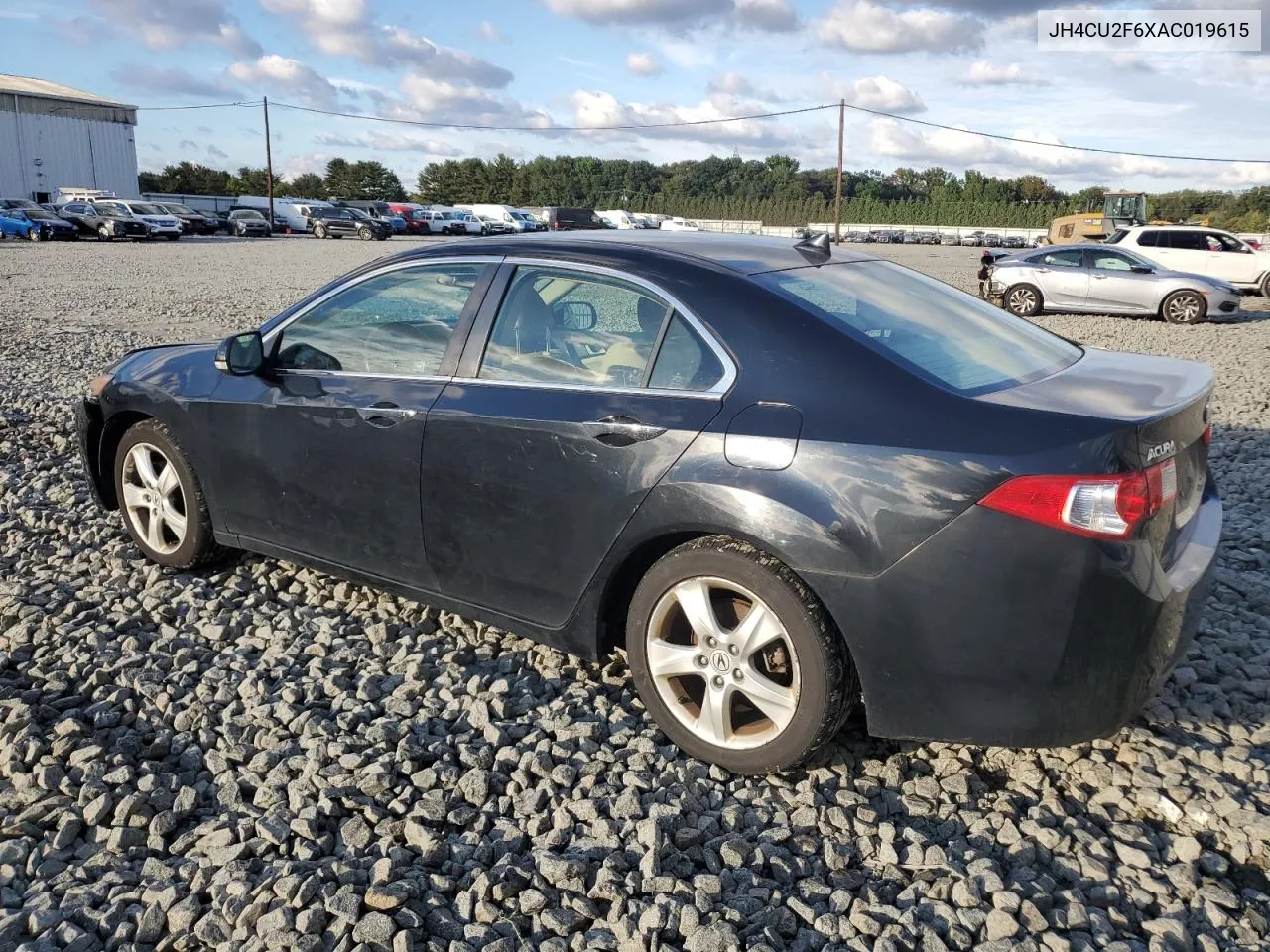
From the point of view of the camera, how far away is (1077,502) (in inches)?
97.0

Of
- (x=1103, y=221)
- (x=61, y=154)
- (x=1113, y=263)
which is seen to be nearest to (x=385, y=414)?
(x=1113, y=263)

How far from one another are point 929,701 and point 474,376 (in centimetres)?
187

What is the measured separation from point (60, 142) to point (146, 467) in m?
72.9

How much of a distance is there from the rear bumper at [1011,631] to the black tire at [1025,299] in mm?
16311

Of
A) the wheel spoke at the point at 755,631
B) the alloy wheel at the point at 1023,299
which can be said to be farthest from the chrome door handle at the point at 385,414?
the alloy wheel at the point at 1023,299

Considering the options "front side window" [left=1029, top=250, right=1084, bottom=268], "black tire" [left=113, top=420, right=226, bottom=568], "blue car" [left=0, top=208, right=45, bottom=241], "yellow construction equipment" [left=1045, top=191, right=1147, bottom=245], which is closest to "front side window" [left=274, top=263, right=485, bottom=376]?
"black tire" [left=113, top=420, right=226, bottom=568]

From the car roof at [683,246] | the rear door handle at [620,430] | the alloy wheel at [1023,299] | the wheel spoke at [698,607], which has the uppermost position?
the car roof at [683,246]

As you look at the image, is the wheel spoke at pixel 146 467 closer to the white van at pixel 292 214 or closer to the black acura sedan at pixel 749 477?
the black acura sedan at pixel 749 477

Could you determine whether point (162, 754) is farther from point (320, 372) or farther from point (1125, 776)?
point (1125, 776)

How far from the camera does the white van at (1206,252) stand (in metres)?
Answer: 20.3

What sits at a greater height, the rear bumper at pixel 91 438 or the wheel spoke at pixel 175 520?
the rear bumper at pixel 91 438

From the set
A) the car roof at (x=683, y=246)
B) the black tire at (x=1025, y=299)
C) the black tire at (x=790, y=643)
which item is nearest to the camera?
the black tire at (x=790, y=643)

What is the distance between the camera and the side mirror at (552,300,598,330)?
3.45 m

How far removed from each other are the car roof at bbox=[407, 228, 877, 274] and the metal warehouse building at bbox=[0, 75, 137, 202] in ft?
227
